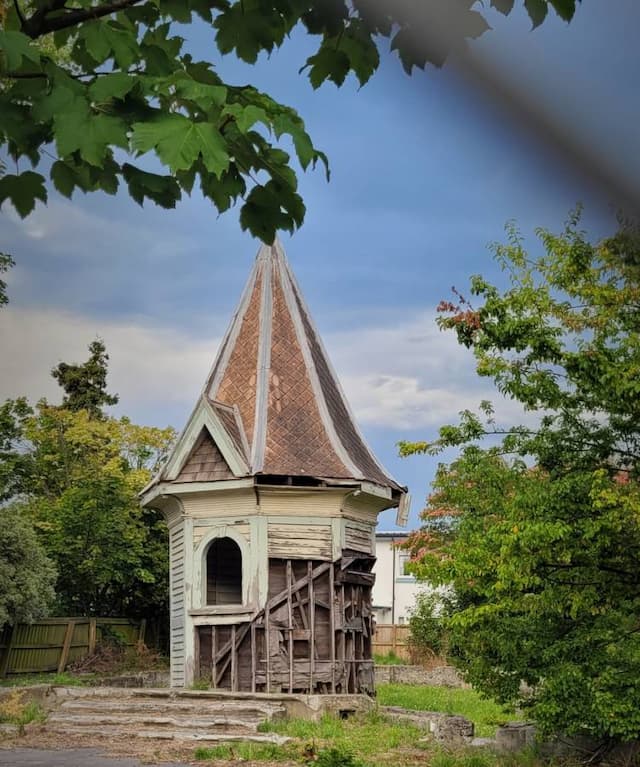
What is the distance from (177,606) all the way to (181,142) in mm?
17879

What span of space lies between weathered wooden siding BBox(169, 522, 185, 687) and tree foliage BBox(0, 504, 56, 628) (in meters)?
4.73

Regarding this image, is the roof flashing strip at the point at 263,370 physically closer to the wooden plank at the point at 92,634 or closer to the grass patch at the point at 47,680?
the grass patch at the point at 47,680

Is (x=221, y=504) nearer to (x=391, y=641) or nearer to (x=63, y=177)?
(x=63, y=177)

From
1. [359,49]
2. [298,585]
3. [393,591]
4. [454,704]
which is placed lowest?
[454,704]

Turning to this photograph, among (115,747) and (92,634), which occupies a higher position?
(92,634)

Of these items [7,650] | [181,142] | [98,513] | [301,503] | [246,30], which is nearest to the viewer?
[181,142]

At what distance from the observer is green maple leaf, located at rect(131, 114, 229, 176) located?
2.24 metres

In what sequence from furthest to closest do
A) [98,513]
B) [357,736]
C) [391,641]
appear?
[391,641] → [98,513] → [357,736]

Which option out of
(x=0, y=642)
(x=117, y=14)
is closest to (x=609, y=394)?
(x=117, y=14)

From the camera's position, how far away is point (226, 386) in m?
20.3

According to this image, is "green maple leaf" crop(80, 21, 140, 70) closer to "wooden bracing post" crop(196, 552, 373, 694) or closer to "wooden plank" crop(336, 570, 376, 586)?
"wooden bracing post" crop(196, 552, 373, 694)

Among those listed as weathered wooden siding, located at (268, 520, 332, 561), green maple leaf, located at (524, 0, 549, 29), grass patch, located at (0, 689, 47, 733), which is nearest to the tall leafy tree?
weathered wooden siding, located at (268, 520, 332, 561)

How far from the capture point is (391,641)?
37.6 m

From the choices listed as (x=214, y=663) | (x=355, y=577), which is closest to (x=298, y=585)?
(x=355, y=577)
